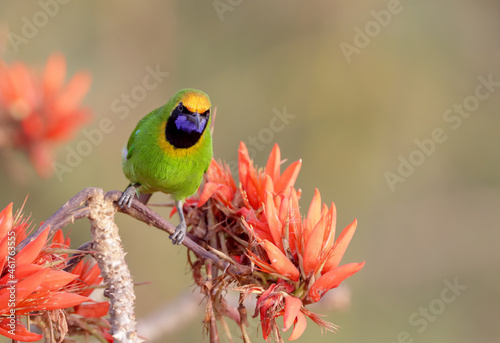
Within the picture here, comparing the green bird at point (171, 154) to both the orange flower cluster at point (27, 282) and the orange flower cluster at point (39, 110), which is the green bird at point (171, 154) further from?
the orange flower cluster at point (27, 282)

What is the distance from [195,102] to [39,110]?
3.40 feet

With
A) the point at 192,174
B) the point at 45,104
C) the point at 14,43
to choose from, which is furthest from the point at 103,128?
the point at 192,174

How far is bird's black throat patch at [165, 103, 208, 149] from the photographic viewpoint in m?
2.34

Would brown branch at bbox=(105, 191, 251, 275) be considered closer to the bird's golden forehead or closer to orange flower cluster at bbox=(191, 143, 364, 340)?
orange flower cluster at bbox=(191, 143, 364, 340)

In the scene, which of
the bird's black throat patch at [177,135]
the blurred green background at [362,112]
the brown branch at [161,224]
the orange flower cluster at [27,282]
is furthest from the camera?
the blurred green background at [362,112]

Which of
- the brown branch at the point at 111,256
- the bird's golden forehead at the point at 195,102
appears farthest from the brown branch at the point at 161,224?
the bird's golden forehead at the point at 195,102

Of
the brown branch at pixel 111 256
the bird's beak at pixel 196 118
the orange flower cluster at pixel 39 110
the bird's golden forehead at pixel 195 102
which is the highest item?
the orange flower cluster at pixel 39 110

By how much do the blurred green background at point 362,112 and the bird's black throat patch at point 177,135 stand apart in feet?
8.94

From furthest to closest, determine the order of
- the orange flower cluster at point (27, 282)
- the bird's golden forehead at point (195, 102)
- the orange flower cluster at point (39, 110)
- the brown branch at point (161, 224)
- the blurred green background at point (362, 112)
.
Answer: the blurred green background at point (362, 112), the orange flower cluster at point (39, 110), the bird's golden forehead at point (195, 102), the brown branch at point (161, 224), the orange flower cluster at point (27, 282)

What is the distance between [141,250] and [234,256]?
11.6ft

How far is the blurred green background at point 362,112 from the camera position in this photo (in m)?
5.22

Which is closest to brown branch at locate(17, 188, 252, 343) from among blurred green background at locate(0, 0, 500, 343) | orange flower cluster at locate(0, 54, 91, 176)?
orange flower cluster at locate(0, 54, 91, 176)

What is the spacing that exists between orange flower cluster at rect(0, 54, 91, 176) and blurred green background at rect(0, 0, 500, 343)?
2.17 m

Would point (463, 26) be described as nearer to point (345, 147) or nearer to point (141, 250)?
point (345, 147)
